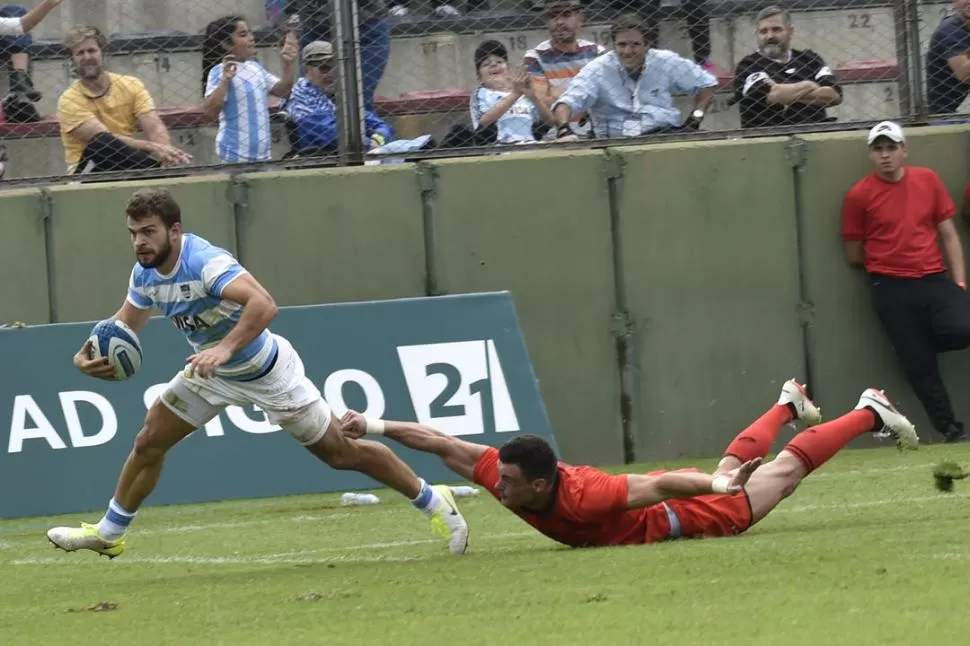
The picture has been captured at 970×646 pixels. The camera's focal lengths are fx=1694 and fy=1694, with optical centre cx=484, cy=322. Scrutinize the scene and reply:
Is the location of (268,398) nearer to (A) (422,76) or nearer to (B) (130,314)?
(B) (130,314)

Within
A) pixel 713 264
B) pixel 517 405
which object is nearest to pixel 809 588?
pixel 517 405

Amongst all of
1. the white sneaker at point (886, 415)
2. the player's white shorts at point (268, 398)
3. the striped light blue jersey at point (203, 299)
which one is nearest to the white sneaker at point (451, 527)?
the player's white shorts at point (268, 398)

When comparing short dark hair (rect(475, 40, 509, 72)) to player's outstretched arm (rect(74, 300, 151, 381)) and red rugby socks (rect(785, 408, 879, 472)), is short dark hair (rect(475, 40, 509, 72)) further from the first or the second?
red rugby socks (rect(785, 408, 879, 472))

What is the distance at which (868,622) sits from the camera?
5707mm

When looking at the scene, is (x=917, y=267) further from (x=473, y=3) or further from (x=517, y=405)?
(x=473, y=3)

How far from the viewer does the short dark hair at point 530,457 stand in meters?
7.69

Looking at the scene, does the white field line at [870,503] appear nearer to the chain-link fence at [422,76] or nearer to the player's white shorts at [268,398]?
the player's white shorts at [268,398]

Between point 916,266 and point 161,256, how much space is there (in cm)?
701

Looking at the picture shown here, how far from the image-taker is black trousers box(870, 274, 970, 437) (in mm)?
13125

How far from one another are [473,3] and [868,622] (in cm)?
926

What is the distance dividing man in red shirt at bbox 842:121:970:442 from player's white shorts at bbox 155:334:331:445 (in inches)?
240

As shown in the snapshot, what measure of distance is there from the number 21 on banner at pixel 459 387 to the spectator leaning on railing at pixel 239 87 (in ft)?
7.24

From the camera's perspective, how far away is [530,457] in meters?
7.70

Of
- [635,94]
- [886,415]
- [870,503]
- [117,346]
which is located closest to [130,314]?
[117,346]
